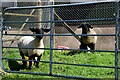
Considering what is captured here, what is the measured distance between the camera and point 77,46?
28.2 feet

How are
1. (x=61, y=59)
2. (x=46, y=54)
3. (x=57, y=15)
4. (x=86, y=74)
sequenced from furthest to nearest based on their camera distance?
(x=57, y=15), (x=46, y=54), (x=61, y=59), (x=86, y=74)

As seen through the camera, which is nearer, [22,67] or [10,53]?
[22,67]

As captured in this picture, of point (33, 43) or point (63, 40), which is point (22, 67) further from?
point (63, 40)

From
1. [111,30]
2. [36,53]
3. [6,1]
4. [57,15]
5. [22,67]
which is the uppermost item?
[6,1]

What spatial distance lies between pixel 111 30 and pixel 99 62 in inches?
101

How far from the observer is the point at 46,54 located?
732cm

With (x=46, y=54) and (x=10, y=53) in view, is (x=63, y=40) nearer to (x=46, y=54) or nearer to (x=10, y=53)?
(x=46, y=54)

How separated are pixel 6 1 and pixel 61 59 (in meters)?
3.65

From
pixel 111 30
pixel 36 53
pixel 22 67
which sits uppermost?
pixel 111 30

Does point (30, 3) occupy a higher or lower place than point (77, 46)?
higher

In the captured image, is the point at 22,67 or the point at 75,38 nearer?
the point at 22,67

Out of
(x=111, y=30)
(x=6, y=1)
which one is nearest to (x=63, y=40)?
(x=111, y=30)

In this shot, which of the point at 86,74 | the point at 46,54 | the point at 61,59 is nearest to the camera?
the point at 86,74

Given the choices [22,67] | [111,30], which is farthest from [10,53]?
[111,30]
